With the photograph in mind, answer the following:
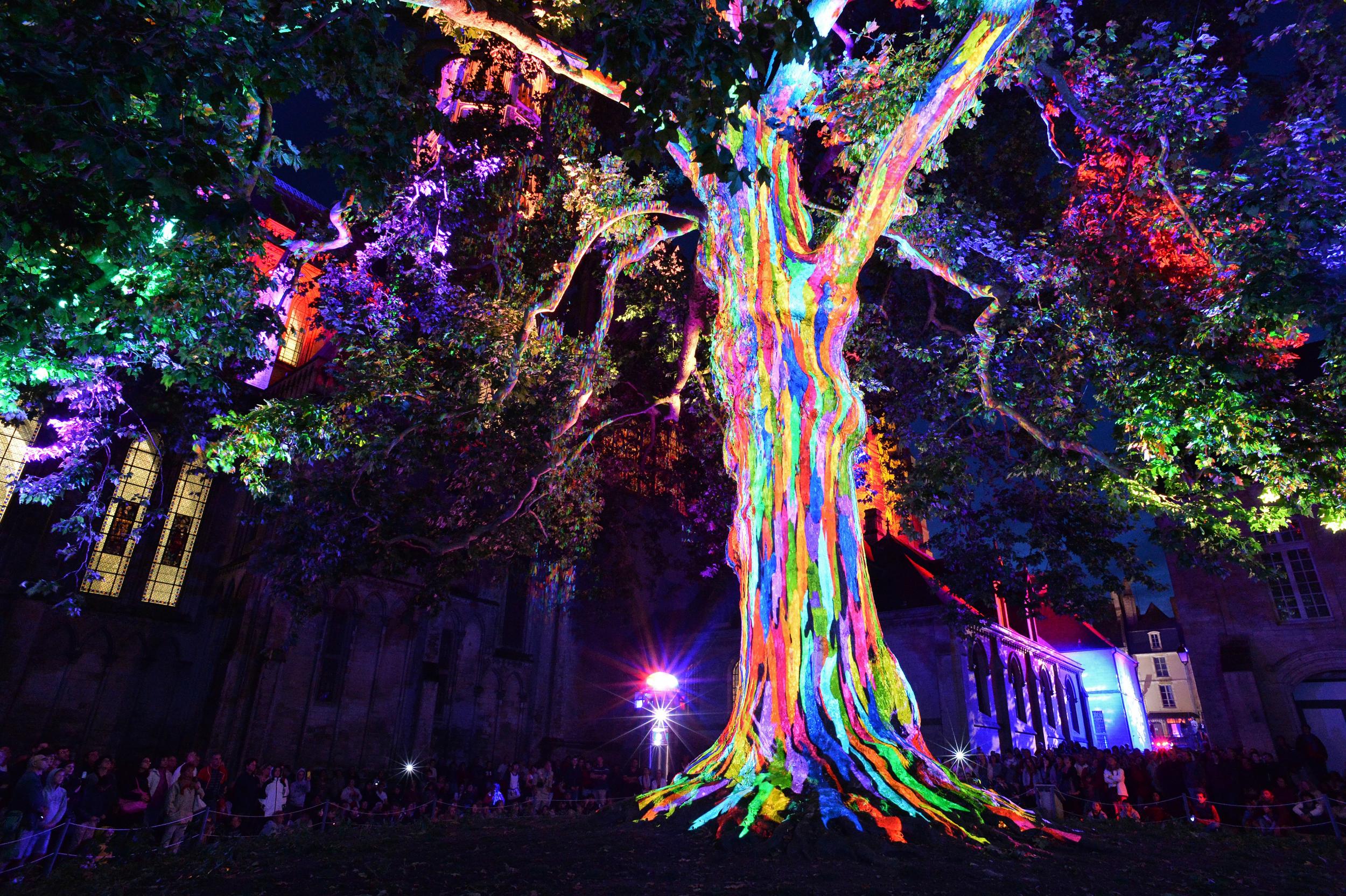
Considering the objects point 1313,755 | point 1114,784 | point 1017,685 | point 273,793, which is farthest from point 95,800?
point 1017,685

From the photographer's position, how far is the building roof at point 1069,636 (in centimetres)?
4778

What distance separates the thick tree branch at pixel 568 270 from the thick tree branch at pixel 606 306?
0.25m

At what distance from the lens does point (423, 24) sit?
15.1 meters

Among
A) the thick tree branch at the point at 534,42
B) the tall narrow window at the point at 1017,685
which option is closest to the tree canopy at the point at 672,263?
the thick tree branch at the point at 534,42

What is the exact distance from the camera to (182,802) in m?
10.2

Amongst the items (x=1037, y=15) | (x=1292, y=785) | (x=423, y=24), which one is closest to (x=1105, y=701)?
(x=1292, y=785)

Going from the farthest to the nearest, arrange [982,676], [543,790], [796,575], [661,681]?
[982,676], [661,681], [543,790], [796,575]

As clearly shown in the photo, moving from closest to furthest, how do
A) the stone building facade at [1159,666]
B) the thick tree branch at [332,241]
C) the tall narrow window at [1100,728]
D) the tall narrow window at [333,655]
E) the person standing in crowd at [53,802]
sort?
the person standing in crowd at [53,802]
the thick tree branch at [332,241]
the tall narrow window at [333,655]
the tall narrow window at [1100,728]
the stone building facade at [1159,666]

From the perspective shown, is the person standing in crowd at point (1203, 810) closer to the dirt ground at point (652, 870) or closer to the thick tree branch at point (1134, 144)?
the dirt ground at point (652, 870)

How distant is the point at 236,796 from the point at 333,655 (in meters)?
9.54

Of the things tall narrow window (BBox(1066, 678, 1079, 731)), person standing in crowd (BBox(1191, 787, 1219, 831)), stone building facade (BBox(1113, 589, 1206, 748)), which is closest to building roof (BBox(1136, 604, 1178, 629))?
stone building facade (BBox(1113, 589, 1206, 748))

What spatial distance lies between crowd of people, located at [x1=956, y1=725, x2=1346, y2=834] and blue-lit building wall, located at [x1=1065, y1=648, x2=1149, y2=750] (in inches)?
1399

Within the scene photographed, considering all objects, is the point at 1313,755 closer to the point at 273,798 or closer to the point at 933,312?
the point at 933,312

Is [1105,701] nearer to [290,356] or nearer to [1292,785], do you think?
[1292,785]
